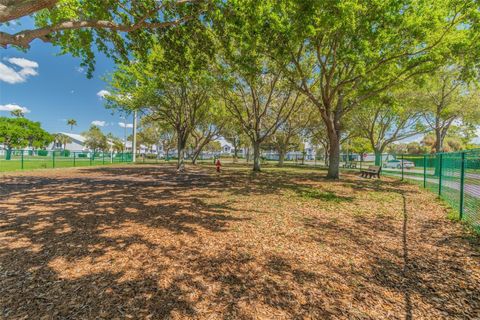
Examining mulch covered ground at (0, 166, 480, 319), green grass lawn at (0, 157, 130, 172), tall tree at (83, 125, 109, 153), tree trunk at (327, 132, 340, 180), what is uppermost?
tall tree at (83, 125, 109, 153)

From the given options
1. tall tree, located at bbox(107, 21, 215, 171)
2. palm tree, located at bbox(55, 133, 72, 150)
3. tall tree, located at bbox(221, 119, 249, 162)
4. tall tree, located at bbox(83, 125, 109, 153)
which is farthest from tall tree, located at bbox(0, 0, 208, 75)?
palm tree, located at bbox(55, 133, 72, 150)

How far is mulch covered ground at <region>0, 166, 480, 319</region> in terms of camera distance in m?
2.67

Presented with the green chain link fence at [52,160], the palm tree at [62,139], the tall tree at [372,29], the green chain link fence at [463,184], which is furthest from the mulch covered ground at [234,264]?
the palm tree at [62,139]

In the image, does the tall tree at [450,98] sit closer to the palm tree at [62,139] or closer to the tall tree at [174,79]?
the tall tree at [174,79]

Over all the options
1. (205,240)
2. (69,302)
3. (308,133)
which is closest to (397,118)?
(308,133)

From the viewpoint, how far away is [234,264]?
12.0 feet

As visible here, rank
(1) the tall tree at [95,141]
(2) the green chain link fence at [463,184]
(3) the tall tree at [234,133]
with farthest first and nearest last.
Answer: (1) the tall tree at [95,141] < (3) the tall tree at [234,133] < (2) the green chain link fence at [463,184]

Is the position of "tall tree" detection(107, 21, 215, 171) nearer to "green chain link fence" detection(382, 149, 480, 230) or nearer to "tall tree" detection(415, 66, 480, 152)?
"green chain link fence" detection(382, 149, 480, 230)

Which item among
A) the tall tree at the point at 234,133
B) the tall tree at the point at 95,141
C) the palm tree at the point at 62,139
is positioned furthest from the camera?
the palm tree at the point at 62,139

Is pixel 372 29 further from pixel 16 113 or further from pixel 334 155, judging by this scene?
pixel 16 113

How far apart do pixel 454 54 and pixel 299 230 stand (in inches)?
485

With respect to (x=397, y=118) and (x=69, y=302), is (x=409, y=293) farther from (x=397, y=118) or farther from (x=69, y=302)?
(x=397, y=118)

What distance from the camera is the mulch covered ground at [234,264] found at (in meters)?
2.67

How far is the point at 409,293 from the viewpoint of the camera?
117 inches
